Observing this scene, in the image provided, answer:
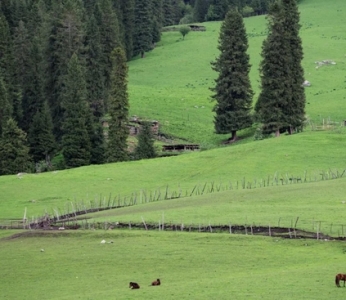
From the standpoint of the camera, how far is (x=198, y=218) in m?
61.7

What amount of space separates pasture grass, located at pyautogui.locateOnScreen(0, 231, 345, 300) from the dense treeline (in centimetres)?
4354

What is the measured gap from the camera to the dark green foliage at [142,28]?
169m

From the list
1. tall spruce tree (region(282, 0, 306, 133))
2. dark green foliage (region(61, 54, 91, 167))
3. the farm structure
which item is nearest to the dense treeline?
dark green foliage (region(61, 54, 91, 167))

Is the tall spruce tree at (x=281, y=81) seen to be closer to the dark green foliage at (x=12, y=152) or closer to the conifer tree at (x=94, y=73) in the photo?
the conifer tree at (x=94, y=73)

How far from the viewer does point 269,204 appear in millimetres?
65750

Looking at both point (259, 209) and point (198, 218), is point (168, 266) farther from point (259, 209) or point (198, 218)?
point (259, 209)

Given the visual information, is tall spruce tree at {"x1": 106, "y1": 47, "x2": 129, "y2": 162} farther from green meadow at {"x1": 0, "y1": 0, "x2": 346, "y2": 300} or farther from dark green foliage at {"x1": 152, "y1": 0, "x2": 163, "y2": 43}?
dark green foliage at {"x1": 152, "y1": 0, "x2": 163, "y2": 43}

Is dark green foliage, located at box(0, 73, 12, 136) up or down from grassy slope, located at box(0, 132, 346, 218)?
up

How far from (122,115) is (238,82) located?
15282 millimetres

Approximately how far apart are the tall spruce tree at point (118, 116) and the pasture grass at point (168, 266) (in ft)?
132

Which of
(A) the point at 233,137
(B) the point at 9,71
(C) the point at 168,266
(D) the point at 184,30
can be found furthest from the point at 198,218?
(D) the point at 184,30

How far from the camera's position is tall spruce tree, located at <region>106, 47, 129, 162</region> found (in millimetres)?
101312

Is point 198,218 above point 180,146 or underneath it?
above

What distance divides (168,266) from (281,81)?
169 ft
